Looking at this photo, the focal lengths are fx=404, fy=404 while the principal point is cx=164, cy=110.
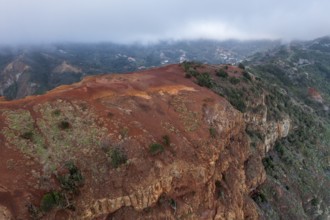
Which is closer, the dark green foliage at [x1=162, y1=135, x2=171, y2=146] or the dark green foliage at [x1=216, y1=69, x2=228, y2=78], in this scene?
the dark green foliage at [x1=162, y1=135, x2=171, y2=146]

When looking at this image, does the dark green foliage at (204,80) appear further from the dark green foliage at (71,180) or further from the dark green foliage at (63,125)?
the dark green foliage at (71,180)

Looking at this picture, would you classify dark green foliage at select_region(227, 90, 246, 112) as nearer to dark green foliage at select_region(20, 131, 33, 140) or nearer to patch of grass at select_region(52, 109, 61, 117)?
patch of grass at select_region(52, 109, 61, 117)

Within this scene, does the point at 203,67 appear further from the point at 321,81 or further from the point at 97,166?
the point at 321,81

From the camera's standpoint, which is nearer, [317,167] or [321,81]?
[317,167]

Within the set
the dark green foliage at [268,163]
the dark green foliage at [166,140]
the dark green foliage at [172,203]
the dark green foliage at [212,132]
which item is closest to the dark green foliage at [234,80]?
the dark green foliage at [268,163]

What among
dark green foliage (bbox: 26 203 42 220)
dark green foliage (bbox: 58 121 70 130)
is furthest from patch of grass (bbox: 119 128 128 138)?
dark green foliage (bbox: 26 203 42 220)

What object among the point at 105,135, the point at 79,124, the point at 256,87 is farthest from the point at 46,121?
the point at 256,87
